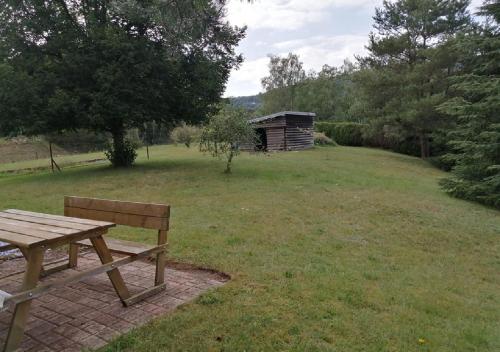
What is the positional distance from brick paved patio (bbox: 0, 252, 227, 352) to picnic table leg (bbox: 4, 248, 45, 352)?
149 millimetres

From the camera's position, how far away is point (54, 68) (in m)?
14.6

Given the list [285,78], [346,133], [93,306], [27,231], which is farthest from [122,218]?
[285,78]

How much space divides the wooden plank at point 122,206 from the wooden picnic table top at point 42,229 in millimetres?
503

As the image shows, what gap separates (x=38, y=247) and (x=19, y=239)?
17cm

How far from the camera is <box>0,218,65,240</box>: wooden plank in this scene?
Answer: 117 inches

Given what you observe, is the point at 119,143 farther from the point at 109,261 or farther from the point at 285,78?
the point at 285,78

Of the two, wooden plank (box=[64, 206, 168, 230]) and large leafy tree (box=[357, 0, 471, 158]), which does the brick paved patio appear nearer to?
wooden plank (box=[64, 206, 168, 230])

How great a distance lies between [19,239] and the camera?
Result: 2.86 meters

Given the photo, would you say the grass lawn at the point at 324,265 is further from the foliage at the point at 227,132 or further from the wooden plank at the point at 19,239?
the foliage at the point at 227,132

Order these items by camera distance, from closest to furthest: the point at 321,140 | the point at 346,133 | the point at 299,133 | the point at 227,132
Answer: the point at 227,132
the point at 299,133
the point at 321,140
the point at 346,133

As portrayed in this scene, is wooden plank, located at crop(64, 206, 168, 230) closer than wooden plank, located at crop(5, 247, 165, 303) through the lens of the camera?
No

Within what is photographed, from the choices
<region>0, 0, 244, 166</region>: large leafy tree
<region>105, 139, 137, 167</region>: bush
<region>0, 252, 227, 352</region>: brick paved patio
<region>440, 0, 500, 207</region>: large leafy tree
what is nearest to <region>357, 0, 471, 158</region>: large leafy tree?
<region>440, 0, 500, 207</region>: large leafy tree

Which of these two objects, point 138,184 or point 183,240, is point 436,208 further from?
point 138,184

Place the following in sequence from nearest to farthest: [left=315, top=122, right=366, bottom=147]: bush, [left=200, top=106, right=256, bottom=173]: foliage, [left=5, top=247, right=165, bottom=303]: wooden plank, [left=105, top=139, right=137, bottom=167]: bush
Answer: [left=5, top=247, right=165, bottom=303]: wooden plank, [left=200, top=106, right=256, bottom=173]: foliage, [left=105, top=139, right=137, bottom=167]: bush, [left=315, top=122, right=366, bottom=147]: bush
